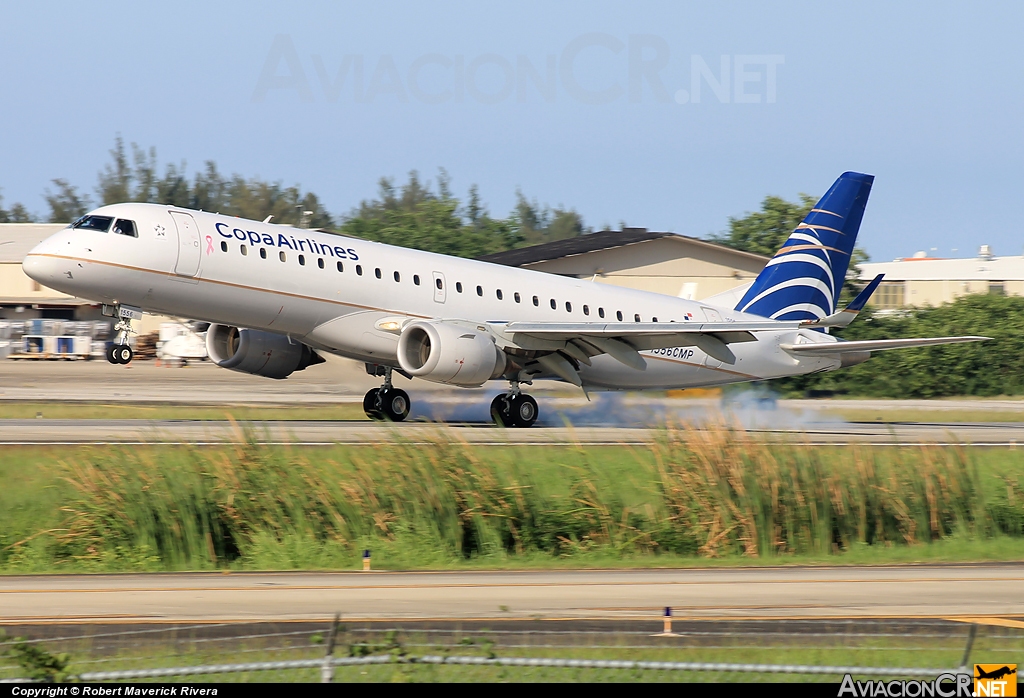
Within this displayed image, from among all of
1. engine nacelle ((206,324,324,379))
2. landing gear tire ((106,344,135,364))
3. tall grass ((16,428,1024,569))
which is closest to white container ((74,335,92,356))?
engine nacelle ((206,324,324,379))

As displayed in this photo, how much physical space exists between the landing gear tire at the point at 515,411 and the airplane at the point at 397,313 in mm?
30

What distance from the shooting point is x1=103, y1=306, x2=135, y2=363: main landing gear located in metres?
23.8

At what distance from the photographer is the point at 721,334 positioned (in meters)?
28.2

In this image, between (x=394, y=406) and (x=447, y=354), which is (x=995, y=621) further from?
(x=394, y=406)

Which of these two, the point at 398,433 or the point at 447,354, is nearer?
the point at 398,433

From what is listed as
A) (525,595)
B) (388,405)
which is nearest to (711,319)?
(388,405)

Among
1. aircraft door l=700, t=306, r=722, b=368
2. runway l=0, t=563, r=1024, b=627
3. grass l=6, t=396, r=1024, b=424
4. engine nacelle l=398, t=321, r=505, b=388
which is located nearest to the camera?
runway l=0, t=563, r=1024, b=627

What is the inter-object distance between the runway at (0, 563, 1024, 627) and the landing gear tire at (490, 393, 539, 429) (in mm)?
12814

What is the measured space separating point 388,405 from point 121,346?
23.9 ft

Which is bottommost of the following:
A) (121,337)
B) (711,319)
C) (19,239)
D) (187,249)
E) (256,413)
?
(256,413)

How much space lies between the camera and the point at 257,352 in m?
28.6

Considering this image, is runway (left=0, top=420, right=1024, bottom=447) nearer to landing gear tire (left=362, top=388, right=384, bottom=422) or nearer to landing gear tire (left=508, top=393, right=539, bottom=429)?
landing gear tire (left=362, top=388, right=384, bottom=422)

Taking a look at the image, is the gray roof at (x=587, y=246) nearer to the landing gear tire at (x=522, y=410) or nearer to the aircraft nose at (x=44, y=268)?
the landing gear tire at (x=522, y=410)

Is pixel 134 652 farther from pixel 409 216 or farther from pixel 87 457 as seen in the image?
pixel 409 216
